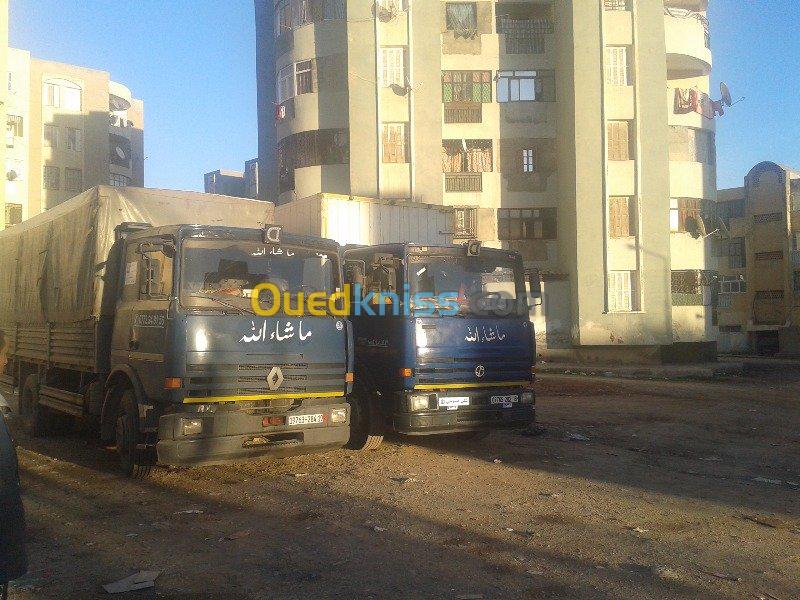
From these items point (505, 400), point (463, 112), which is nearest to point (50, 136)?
point (463, 112)

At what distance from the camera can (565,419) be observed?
12992 millimetres

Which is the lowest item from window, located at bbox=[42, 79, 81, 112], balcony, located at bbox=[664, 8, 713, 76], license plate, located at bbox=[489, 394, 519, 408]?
license plate, located at bbox=[489, 394, 519, 408]

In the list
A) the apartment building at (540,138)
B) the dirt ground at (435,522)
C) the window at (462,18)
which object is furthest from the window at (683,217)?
the dirt ground at (435,522)

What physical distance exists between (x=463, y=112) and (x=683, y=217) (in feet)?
32.5

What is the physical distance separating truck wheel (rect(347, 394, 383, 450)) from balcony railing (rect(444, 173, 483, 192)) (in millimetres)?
20676

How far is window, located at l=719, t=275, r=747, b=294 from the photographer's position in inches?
1750

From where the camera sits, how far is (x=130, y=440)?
767 centimetres

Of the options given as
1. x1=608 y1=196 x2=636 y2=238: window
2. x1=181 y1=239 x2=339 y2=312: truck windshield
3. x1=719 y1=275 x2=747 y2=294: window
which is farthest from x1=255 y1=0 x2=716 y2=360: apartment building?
x1=181 y1=239 x2=339 y2=312: truck windshield

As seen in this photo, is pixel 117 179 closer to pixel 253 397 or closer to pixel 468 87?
pixel 468 87

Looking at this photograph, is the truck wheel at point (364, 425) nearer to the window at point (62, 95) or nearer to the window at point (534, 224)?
the window at point (534, 224)

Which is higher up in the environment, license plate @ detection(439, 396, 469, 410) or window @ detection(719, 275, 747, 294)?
window @ detection(719, 275, 747, 294)

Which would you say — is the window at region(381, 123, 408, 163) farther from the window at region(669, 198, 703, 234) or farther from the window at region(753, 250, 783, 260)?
the window at region(753, 250, 783, 260)

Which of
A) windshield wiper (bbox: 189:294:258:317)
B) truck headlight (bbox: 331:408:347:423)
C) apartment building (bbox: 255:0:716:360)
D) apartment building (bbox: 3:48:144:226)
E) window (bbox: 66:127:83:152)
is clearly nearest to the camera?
windshield wiper (bbox: 189:294:258:317)

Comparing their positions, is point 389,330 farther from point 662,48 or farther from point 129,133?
point 129,133
